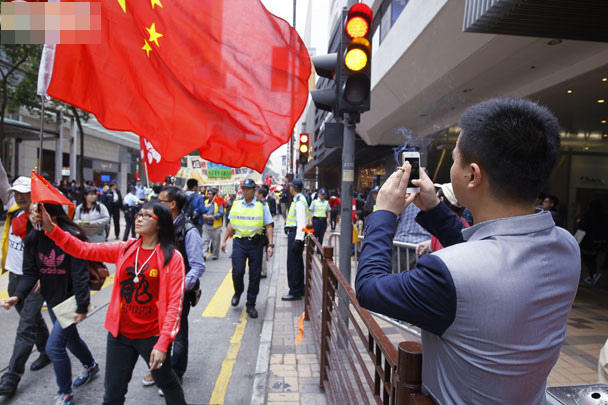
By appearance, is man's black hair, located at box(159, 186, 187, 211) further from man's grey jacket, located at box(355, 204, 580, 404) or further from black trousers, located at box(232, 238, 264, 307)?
man's grey jacket, located at box(355, 204, 580, 404)

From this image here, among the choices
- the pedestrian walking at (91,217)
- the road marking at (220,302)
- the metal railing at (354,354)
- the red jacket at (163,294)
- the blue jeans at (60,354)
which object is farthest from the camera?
the pedestrian walking at (91,217)

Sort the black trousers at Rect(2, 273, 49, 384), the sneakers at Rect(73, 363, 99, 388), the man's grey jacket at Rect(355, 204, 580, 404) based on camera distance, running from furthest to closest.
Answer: the sneakers at Rect(73, 363, 99, 388) < the black trousers at Rect(2, 273, 49, 384) < the man's grey jacket at Rect(355, 204, 580, 404)

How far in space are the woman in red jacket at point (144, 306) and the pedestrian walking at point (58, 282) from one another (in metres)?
0.56

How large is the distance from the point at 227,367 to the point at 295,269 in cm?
246

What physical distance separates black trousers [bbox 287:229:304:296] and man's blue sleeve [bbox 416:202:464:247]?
15.3 ft

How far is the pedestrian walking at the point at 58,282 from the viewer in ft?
10.6

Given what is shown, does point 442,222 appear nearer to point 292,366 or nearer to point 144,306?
point 144,306

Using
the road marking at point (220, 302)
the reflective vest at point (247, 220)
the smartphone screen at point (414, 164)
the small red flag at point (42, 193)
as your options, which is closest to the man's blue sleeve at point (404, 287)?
the smartphone screen at point (414, 164)

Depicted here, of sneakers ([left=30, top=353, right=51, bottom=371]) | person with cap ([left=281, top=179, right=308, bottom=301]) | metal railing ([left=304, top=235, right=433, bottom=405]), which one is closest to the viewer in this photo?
metal railing ([left=304, top=235, right=433, bottom=405])

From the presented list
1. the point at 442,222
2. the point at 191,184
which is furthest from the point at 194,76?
the point at 191,184

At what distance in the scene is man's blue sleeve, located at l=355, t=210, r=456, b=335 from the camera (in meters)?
1.03

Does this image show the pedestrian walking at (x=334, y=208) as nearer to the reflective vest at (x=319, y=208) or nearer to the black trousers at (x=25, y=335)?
the reflective vest at (x=319, y=208)

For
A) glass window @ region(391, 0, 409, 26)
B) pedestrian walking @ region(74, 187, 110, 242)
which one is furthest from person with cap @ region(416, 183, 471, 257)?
glass window @ region(391, 0, 409, 26)

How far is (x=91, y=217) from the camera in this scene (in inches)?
292
